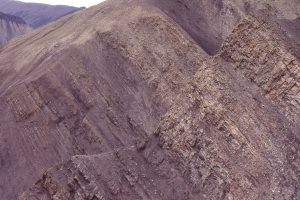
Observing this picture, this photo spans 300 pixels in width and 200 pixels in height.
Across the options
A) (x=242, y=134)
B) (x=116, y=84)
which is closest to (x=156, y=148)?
(x=242, y=134)

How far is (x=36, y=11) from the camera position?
125m

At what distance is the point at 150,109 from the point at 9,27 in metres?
71.5

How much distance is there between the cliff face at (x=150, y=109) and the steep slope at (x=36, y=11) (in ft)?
268

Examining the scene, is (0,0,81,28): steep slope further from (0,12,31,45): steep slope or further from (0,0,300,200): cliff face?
(0,0,300,200): cliff face

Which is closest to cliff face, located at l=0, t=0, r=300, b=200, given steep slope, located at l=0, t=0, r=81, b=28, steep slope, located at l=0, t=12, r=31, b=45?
steep slope, located at l=0, t=12, r=31, b=45

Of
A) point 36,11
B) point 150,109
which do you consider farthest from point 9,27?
point 150,109

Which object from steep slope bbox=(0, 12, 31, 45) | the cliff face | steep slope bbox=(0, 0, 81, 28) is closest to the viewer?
the cliff face

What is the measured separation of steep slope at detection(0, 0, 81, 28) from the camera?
382ft

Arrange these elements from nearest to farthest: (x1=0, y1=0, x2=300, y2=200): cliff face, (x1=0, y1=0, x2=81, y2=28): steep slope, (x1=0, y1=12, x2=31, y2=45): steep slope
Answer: (x1=0, y1=0, x2=300, y2=200): cliff face, (x1=0, y1=12, x2=31, y2=45): steep slope, (x1=0, y1=0, x2=81, y2=28): steep slope

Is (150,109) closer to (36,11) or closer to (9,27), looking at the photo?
(9,27)

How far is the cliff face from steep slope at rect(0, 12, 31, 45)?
54.4m

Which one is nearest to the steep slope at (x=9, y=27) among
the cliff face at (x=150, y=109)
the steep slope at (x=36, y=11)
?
the steep slope at (x=36, y=11)

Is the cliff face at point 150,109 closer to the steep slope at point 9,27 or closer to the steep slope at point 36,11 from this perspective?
the steep slope at point 9,27

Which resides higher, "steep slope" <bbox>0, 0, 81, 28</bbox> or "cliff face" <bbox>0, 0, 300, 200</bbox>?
"cliff face" <bbox>0, 0, 300, 200</bbox>
